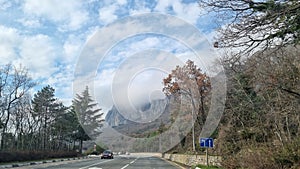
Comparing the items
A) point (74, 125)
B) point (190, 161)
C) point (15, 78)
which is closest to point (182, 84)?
point (190, 161)

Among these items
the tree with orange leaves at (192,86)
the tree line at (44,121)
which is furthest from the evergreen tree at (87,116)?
the tree with orange leaves at (192,86)

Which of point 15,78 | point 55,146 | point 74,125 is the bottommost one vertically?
point 55,146

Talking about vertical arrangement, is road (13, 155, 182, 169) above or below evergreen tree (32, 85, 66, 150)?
below

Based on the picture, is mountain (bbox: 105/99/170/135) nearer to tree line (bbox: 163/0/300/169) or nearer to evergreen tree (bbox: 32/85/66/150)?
evergreen tree (bbox: 32/85/66/150)

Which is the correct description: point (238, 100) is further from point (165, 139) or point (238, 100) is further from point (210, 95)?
point (165, 139)

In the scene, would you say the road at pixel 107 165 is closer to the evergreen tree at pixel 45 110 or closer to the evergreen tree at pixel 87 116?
the evergreen tree at pixel 45 110

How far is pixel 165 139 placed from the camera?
56.2m

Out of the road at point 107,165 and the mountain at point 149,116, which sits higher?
the mountain at point 149,116

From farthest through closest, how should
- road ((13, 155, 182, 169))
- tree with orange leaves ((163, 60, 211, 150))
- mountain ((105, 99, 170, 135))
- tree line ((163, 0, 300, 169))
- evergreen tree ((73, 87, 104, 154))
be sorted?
1. evergreen tree ((73, 87, 104, 154))
2. mountain ((105, 99, 170, 135))
3. tree with orange leaves ((163, 60, 211, 150))
4. road ((13, 155, 182, 169))
5. tree line ((163, 0, 300, 169))

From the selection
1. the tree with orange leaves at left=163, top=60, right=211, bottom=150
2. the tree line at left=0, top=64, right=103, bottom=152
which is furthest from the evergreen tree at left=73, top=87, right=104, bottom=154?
the tree with orange leaves at left=163, top=60, right=211, bottom=150

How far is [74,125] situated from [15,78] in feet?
103

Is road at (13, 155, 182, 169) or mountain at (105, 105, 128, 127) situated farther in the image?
mountain at (105, 105, 128, 127)

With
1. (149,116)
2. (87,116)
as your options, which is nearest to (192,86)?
(149,116)

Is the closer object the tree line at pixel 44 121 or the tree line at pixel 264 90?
the tree line at pixel 264 90
